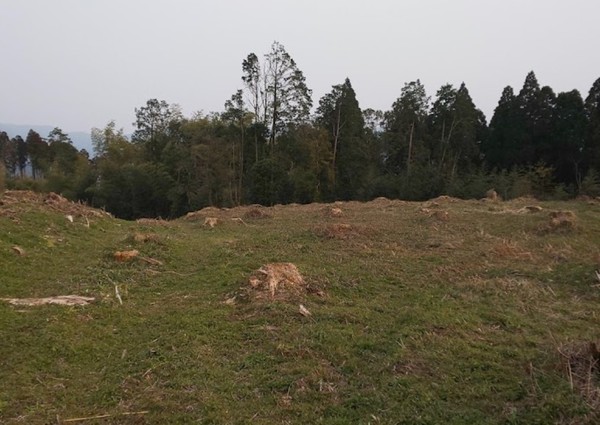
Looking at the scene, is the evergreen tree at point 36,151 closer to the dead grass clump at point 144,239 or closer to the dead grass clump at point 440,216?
the dead grass clump at point 144,239

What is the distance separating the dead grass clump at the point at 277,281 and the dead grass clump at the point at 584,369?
4.07 meters

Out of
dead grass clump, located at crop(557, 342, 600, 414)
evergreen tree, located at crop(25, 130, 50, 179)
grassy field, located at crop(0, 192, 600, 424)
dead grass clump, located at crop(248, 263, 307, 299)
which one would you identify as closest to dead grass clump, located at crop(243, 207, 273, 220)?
grassy field, located at crop(0, 192, 600, 424)

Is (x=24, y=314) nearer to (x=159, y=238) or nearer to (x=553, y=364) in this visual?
(x=159, y=238)

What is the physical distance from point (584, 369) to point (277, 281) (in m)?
4.68

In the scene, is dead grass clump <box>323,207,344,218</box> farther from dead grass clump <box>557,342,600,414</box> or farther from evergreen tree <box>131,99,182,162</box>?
evergreen tree <box>131,99,182,162</box>

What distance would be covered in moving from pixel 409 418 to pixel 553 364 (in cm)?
180

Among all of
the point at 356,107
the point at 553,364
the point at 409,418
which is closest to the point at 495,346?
the point at 553,364

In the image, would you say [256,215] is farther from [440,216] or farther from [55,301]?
[55,301]

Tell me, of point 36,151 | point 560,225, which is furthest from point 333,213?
point 36,151

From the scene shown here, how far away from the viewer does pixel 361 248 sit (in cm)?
1163

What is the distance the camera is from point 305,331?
632 centimetres

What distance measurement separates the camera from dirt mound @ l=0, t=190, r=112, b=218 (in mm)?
13219

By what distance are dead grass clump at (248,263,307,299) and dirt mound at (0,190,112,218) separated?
776cm

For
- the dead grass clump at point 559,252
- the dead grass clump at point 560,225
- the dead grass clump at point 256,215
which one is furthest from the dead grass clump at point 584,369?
the dead grass clump at point 256,215
